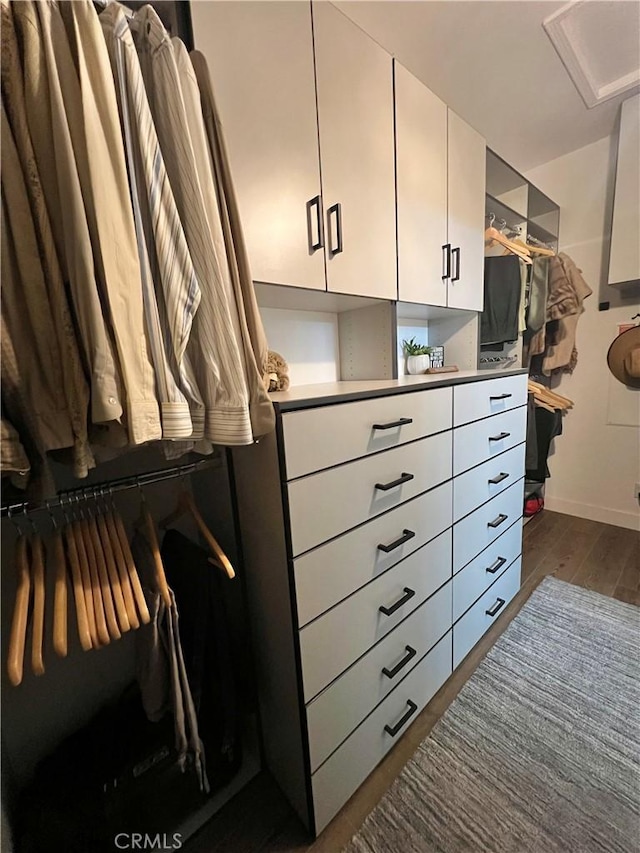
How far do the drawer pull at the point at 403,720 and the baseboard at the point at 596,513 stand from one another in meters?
2.34

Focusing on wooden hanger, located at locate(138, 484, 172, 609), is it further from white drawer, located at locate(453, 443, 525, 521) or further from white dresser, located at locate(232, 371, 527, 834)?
white drawer, located at locate(453, 443, 525, 521)

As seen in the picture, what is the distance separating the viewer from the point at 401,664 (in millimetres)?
1162

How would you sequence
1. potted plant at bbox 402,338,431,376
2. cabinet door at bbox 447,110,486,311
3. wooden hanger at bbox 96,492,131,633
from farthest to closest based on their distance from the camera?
1. potted plant at bbox 402,338,431,376
2. cabinet door at bbox 447,110,486,311
3. wooden hanger at bbox 96,492,131,633

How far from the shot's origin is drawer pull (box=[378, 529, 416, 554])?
3.45ft

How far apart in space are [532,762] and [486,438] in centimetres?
111

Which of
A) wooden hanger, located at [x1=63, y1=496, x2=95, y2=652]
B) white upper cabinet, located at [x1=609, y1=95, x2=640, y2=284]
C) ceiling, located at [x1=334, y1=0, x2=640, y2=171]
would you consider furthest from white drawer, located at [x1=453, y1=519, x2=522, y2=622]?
ceiling, located at [x1=334, y1=0, x2=640, y2=171]

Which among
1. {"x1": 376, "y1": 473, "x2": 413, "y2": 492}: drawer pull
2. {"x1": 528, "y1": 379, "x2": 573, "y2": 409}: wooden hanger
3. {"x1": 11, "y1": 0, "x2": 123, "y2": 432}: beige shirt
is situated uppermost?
{"x1": 11, "y1": 0, "x2": 123, "y2": 432}: beige shirt

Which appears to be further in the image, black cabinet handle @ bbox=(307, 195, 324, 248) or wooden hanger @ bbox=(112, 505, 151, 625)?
black cabinet handle @ bbox=(307, 195, 324, 248)

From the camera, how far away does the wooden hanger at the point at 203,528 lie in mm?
854

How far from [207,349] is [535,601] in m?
2.16

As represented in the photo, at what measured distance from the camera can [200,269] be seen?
2.20 ft

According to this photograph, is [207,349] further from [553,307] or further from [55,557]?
[553,307]

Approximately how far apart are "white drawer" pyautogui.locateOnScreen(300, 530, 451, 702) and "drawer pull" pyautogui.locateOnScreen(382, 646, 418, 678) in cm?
13

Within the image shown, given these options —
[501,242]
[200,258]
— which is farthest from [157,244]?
[501,242]
